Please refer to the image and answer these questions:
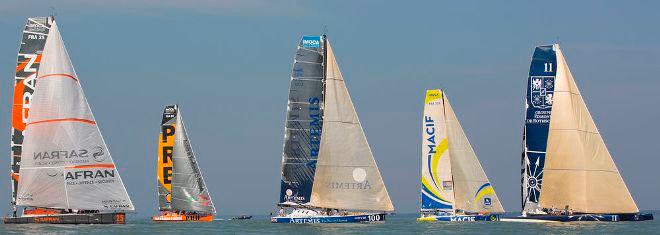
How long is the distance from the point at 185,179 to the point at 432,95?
21186 millimetres

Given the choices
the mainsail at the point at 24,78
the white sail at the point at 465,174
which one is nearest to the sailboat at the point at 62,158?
the mainsail at the point at 24,78

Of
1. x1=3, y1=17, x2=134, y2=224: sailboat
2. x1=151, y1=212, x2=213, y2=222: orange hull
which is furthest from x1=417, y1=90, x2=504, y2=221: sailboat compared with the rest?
x1=3, y1=17, x2=134, y2=224: sailboat

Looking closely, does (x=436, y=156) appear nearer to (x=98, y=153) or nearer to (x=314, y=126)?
(x=314, y=126)

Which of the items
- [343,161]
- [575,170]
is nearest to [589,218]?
[575,170]

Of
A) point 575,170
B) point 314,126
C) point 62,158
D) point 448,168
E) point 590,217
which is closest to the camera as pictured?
point 62,158

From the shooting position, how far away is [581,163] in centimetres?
8425

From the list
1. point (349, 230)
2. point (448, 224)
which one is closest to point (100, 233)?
point (349, 230)

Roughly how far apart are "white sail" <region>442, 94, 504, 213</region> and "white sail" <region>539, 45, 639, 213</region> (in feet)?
33.8

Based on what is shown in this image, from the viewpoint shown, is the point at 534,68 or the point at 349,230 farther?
the point at 534,68

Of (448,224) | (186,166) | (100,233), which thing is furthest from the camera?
(186,166)

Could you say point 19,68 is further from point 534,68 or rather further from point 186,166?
point 534,68

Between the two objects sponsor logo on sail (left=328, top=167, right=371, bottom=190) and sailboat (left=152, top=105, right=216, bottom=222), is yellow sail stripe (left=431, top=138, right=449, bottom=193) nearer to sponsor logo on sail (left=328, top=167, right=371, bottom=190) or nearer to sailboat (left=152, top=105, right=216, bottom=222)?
sponsor logo on sail (left=328, top=167, right=371, bottom=190)

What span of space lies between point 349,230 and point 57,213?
1804 centimetres

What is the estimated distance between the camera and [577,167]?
8431 centimetres
